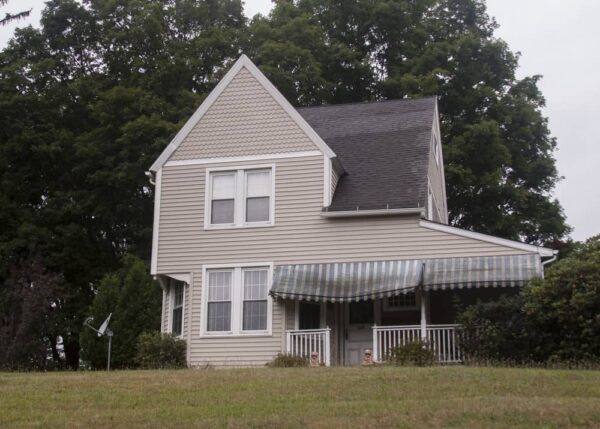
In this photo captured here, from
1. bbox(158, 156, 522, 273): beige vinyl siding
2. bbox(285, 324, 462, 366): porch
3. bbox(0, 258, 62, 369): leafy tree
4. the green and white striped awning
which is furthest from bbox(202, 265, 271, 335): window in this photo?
bbox(0, 258, 62, 369): leafy tree

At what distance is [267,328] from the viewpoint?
850 inches

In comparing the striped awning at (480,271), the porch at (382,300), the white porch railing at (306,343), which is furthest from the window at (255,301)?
the striped awning at (480,271)

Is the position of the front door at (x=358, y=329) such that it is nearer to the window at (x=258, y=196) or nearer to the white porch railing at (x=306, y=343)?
the white porch railing at (x=306, y=343)

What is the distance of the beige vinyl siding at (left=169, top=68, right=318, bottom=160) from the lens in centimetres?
2264

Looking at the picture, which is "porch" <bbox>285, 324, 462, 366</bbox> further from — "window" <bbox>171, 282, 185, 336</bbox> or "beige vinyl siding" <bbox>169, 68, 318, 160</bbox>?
"beige vinyl siding" <bbox>169, 68, 318, 160</bbox>

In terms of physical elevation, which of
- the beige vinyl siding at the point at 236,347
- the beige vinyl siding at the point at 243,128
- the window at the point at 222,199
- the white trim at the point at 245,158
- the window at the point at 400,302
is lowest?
the beige vinyl siding at the point at 236,347

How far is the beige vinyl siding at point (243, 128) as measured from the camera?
22.6 metres

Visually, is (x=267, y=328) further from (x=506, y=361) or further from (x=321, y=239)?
(x=506, y=361)

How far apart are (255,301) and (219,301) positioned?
0.96 m

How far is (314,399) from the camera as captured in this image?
12.7m

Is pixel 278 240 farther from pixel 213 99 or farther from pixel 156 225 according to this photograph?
pixel 213 99

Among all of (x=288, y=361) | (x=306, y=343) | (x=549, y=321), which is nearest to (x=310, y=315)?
(x=306, y=343)

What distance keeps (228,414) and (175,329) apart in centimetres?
1169

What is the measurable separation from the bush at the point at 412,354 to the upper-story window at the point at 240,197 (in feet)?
16.3
